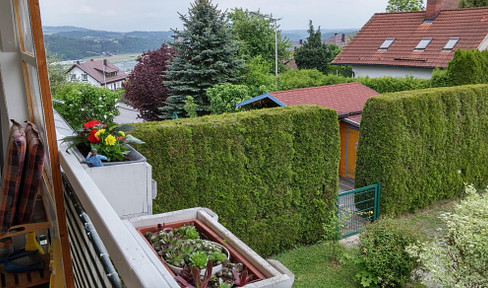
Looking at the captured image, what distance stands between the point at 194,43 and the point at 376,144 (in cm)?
976

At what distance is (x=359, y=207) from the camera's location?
8984 millimetres

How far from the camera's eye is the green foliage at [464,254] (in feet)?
17.0

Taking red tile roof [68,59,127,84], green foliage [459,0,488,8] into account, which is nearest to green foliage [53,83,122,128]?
red tile roof [68,59,127,84]

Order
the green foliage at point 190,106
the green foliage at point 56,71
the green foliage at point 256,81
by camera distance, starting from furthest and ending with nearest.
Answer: the green foliage at point 56,71 < the green foliage at point 256,81 < the green foliage at point 190,106

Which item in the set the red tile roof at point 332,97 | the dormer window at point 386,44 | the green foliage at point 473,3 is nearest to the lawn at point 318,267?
the red tile roof at point 332,97

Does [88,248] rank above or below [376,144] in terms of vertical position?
above

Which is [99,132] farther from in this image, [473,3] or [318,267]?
[473,3]

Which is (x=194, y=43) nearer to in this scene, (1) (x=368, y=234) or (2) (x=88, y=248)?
(1) (x=368, y=234)

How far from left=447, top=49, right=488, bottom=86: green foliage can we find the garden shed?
108 inches

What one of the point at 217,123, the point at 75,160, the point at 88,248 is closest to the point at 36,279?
the point at 75,160

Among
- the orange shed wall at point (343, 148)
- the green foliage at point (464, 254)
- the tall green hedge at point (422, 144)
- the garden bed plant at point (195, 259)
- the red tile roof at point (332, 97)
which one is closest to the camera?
the garden bed plant at point (195, 259)

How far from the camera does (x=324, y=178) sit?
7.92m

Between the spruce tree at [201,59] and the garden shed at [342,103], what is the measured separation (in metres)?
3.07

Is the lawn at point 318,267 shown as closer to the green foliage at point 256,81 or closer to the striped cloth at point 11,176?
the striped cloth at point 11,176
